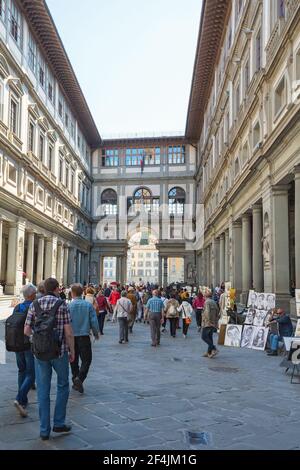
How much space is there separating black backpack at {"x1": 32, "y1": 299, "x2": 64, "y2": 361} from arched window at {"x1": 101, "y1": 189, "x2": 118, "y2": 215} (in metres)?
46.3

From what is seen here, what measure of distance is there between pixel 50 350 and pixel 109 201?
47.0 meters

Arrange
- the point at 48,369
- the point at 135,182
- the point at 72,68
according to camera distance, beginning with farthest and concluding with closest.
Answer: the point at 135,182
the point at 72,68
the point at 48,369

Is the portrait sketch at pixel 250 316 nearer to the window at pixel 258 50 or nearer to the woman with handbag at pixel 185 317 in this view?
the woman with handbag at pixel 185 317

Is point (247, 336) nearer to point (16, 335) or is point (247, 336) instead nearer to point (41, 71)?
point (16, 335)

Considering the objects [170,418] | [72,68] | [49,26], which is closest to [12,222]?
[49,26]

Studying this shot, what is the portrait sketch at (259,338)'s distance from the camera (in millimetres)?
13000

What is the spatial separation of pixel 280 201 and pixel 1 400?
12308mm

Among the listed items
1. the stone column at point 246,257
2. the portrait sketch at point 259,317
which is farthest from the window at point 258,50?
the portrait sketch at point 259,317

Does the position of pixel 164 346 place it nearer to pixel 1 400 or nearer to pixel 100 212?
pixel 1 400

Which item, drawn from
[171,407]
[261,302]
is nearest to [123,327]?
[261,302]

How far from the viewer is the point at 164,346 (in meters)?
13.8

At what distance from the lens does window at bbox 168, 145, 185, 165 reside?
1987 inches

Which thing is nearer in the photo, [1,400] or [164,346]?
[1,400]

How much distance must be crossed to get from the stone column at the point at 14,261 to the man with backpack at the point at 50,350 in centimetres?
2130
